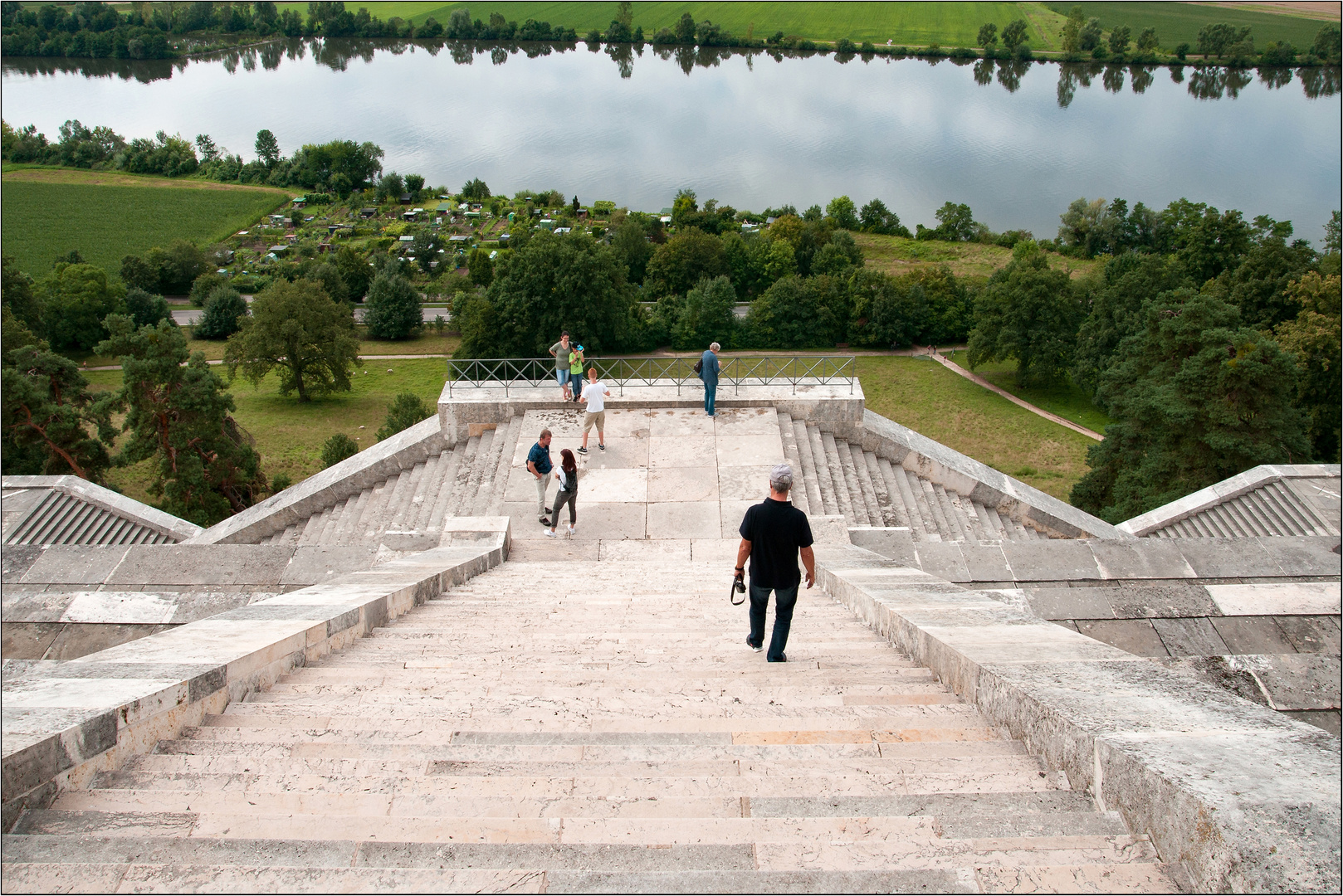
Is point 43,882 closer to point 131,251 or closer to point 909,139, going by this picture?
point 131,251

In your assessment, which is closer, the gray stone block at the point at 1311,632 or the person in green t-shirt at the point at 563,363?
the gray stone block at the point at 1311,632

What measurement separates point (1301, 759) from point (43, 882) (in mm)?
4093

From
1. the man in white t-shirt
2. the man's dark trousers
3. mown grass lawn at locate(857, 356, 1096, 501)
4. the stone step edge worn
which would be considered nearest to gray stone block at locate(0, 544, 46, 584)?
the stone step edge worn

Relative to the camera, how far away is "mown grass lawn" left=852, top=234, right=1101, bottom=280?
50.0 metres

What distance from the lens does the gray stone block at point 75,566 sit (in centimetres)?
820

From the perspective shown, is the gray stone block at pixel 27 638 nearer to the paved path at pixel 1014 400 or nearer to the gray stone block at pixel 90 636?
the gray stone block at pixel 90 636

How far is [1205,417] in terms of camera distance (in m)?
20.1

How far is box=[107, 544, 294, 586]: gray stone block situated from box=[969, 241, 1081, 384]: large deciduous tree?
34.6 metres

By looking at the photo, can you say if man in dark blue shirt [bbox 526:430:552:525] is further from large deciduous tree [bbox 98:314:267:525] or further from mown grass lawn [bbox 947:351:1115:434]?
mown grass lawn [bbox 947:351:1115:434]

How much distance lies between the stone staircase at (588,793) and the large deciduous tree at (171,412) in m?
16.7

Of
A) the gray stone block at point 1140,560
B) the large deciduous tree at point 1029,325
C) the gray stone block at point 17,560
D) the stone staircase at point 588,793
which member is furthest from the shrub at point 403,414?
the large deciduous tree at point 1029,325

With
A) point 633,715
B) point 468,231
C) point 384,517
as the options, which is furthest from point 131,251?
point 633,715

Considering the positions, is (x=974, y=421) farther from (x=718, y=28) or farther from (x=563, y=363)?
(x=718, y=28)

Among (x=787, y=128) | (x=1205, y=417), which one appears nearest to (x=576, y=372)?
(x=1205, y=417)
